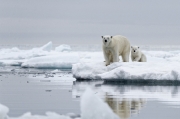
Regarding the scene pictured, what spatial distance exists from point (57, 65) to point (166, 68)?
13312mm

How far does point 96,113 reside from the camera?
580 centimetres

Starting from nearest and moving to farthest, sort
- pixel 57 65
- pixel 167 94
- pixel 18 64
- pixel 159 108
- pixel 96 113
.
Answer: pixel 96 113, pixel 159 108, pixel 167 94, pixel 57 65, pixel 18 64

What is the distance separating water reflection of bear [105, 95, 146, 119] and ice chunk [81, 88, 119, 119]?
2.94 feet

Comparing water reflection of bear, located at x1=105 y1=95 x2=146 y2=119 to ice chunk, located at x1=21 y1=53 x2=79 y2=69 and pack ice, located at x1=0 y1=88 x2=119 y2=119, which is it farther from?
ice chunk, located at x1=21 y1=53 x2=79 y2=69

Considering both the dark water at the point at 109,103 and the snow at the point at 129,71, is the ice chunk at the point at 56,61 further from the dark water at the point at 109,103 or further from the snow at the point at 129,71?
the dark water at the point at 109,103

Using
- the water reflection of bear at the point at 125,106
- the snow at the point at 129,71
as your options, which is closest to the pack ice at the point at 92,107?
the water reflection of bear at the point at 125,106

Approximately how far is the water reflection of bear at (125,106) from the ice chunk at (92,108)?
90 centimetres

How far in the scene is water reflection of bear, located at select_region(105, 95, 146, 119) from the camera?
7.13m

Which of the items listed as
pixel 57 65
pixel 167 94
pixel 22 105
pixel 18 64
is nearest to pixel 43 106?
pixel 22 105

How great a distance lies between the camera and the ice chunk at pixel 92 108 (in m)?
5.75

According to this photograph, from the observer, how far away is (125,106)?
8.04 meters

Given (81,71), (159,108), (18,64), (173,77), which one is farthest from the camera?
(18,64)

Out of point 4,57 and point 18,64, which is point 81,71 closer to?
point 18,64

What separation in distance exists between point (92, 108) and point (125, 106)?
7.69 ft
